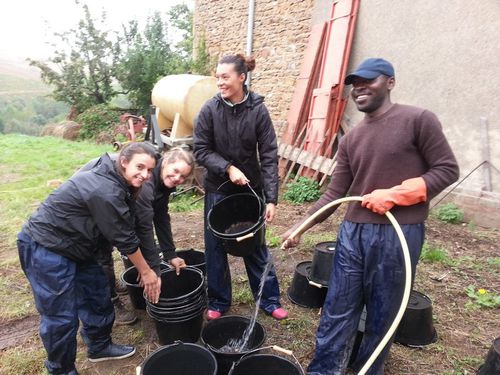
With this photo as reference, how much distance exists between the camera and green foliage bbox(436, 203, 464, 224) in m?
4.98

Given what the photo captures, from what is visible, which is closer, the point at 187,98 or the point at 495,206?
the point at 495,206

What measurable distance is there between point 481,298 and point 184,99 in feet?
16.4

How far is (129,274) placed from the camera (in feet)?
11.0

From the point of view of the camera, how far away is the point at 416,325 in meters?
2.81

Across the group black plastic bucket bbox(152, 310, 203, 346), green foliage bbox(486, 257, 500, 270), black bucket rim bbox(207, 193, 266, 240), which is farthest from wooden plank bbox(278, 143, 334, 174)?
black plastic bucket bbox(152, 310, 203, 346)

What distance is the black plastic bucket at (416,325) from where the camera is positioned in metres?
2.79

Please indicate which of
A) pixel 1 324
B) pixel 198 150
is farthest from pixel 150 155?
pixel 1 324

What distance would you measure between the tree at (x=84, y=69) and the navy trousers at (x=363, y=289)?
1606 cm

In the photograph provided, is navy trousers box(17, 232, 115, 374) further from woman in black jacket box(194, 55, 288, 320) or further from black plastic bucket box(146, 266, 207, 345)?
woman in black jacket box(194, 55, 288, 320)

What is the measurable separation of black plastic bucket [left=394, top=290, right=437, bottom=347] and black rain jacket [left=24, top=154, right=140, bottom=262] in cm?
206

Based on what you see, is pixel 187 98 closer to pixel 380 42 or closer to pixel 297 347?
pixel 380 42

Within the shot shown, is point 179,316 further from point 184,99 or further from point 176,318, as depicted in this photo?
point 184,99

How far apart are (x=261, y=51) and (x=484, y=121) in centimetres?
496

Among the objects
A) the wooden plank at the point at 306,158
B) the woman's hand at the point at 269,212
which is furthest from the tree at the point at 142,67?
the woman's hand at the point at 269,212
